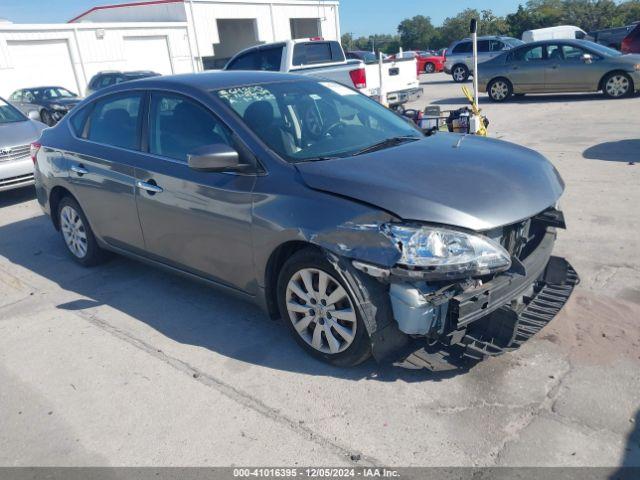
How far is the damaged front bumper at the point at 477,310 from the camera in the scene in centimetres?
297

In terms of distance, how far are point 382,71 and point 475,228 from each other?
27.9 ft

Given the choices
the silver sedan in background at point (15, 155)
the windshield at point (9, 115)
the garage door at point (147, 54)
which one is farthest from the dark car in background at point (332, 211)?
the garage door at point (147, 54)

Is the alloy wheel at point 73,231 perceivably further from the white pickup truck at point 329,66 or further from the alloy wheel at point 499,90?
the alloy wheel at point 499,90

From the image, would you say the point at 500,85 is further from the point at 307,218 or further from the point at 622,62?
the point at 307,218

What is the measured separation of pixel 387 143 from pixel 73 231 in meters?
3.28

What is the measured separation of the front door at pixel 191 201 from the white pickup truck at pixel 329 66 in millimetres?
6843

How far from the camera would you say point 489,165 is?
11.5 feet

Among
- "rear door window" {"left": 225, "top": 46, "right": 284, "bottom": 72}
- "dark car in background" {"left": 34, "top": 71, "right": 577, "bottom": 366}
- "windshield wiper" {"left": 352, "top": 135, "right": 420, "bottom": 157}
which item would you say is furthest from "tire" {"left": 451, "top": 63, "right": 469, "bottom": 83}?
"windshield wiper" {"left": 352, "top": 135, "right": 420, "bottom": 157}

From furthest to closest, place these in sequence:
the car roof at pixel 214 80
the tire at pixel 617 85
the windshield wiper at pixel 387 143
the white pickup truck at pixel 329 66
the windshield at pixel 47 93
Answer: the windshield at pixel 47 93, the tire at pixel 617 85, the white pickup truck at pixel 329 66, the car roof at pixel 214 80, the windshield wiper at pixel 387 143

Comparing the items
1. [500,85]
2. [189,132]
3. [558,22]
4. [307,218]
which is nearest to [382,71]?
[500,85]

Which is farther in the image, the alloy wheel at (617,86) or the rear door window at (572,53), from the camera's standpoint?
the rear door window at (572,53)

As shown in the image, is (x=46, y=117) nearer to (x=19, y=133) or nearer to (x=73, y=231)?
(x=19, y=133)

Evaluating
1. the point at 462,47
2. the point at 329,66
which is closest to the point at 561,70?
the point at 329,66

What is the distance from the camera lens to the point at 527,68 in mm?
15078
